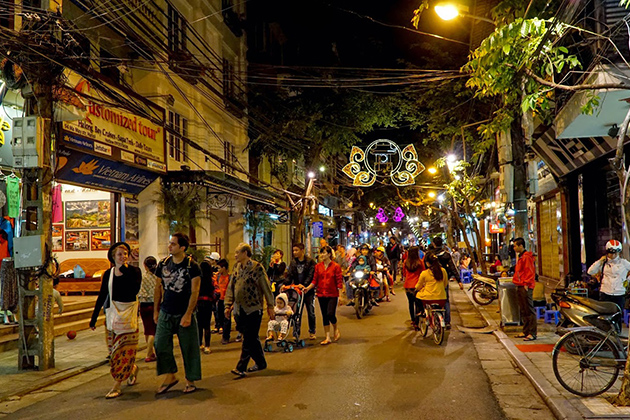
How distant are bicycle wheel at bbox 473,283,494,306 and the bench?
1158 cm

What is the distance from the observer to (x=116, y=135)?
1326 centimetres

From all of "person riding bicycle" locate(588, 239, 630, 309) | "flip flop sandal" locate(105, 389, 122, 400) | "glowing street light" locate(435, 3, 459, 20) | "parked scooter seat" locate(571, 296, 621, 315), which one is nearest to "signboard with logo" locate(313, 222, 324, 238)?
"person riding bicycle" locate(588, 239, 630, 309)

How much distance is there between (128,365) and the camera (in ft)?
22.8

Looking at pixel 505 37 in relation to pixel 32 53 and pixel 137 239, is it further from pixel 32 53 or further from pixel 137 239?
pixel 137 239

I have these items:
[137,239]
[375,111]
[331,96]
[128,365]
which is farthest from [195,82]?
[128,365]

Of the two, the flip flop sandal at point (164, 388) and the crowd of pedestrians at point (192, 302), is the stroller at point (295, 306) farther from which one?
the flip flop sandal at point (164, 388)

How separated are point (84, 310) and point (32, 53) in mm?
7317

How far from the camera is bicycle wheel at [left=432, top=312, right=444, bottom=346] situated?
966 cm

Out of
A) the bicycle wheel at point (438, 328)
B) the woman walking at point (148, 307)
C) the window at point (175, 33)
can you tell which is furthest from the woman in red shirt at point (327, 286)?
the window at point (175, 33)

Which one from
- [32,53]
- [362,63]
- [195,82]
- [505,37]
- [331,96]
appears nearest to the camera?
[505,37]

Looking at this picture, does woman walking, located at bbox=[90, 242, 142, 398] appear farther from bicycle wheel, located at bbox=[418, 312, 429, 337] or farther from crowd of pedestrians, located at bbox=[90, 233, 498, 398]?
bicycle wheel, located at bbox=[418, 312, 429, 337]

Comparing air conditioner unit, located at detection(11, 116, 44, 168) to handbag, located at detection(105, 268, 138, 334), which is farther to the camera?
air conditioner unit, located at detection(11, 116, 44, 168)

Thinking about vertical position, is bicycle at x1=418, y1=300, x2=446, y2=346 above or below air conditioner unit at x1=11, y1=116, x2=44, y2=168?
below

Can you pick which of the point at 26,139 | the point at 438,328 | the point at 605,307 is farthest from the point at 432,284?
the point at 26,139
